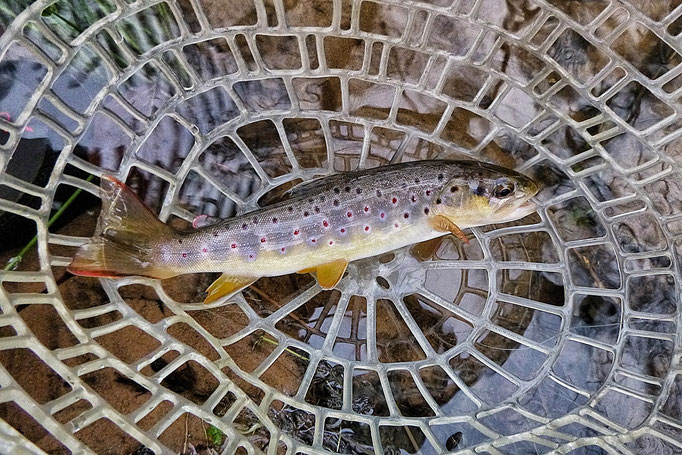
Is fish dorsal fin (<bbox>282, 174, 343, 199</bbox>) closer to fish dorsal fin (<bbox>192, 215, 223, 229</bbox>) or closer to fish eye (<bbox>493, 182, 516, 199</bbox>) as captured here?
fish dorsal fin (<bbox>192, 215, 223, 229</bbox>)

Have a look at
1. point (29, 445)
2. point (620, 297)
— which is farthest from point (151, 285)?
point (620, 297)

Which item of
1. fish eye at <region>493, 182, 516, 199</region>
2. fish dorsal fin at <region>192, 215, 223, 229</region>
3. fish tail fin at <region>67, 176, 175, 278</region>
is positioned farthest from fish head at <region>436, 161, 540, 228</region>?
fish tail fin at <region>67, 176, 175, 278</region>

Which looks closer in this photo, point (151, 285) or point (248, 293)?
point (151, 285)

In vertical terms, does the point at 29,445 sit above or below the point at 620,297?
below

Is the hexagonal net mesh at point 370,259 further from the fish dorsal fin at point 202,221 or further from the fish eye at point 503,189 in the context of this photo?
the fish eye at point 503,189

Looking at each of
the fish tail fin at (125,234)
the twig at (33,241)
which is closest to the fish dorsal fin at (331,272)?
the fish tail fin at (125,234)

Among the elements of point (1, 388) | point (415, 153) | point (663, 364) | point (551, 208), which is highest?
→ point (415, 153)

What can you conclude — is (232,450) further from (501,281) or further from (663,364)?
(663,364)
